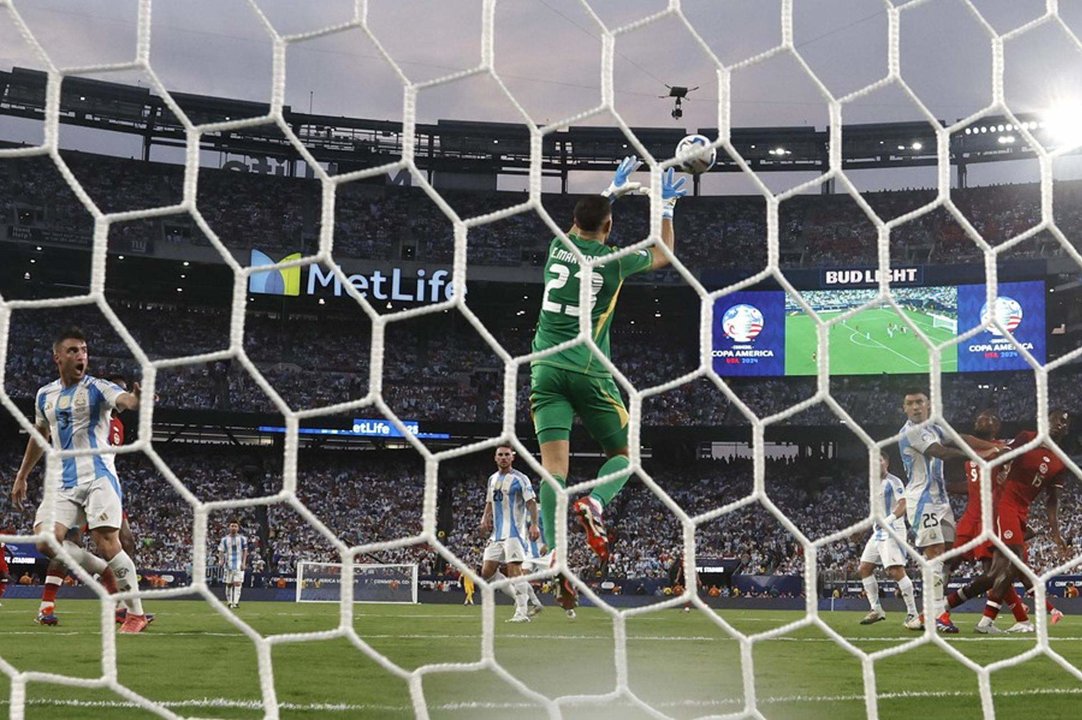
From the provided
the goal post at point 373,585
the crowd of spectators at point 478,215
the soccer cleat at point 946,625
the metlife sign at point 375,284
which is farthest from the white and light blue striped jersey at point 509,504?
the crowd of spectators at point 478,215

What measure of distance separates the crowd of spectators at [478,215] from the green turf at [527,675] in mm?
23550

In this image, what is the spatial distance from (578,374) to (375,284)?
979 inches

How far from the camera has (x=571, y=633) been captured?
6973 millimetres

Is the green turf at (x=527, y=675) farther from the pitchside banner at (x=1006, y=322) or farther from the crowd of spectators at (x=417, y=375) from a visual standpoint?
the crowd of spectators at (x=417, y=375)

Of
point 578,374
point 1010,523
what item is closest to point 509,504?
point 1010,523

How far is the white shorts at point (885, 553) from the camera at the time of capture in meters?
8.62

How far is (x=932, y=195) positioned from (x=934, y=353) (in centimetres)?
3067

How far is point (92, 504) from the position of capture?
5793mm

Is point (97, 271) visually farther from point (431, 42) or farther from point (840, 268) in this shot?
point (840, 268)

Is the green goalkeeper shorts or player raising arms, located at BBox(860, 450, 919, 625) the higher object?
the green goalkeeper shorts

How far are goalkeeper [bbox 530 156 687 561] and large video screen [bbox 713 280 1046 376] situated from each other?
20.6m

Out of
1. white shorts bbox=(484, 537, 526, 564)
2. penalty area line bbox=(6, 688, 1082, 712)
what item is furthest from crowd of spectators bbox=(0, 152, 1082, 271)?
penalty area line bbox=(6, 688, 1082, 712)

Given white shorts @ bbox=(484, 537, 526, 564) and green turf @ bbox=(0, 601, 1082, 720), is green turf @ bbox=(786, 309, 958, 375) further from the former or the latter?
green turf @ bbox=(0, 601, 1082, 720)

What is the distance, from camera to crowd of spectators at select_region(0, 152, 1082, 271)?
29172mm
